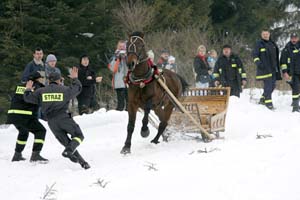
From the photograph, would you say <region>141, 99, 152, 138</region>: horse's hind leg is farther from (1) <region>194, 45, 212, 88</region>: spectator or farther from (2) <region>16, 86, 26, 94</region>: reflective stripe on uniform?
(1) <region>194, 45, 212, 88</region>: spectator

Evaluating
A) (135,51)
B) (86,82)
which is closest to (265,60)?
(86,82)

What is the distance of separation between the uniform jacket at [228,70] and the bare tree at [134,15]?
34.6ft

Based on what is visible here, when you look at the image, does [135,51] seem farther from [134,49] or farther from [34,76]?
[34,76]

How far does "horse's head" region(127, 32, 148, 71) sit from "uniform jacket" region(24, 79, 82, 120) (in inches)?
35.5

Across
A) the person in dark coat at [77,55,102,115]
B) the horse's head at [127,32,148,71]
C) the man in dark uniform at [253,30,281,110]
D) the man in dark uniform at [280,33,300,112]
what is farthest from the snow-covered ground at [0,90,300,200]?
the man in dark uniform at [280,33,300,112]

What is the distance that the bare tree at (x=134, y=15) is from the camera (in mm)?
23219

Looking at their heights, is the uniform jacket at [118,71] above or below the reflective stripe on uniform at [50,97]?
above

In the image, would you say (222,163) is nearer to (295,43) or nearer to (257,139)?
(257,139)

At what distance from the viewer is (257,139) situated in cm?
818

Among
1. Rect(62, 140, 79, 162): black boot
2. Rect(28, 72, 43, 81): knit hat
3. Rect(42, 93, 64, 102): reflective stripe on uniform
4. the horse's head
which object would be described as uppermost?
the horse's head

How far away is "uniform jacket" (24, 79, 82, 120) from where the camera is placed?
6969 mm

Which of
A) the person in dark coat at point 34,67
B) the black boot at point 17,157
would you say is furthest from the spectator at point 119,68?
the black boot at point 17,157

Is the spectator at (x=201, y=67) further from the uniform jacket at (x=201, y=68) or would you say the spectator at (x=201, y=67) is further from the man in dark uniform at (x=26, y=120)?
the man in dark uniform at (x=26, y=120)

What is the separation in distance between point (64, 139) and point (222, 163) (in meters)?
2.29
